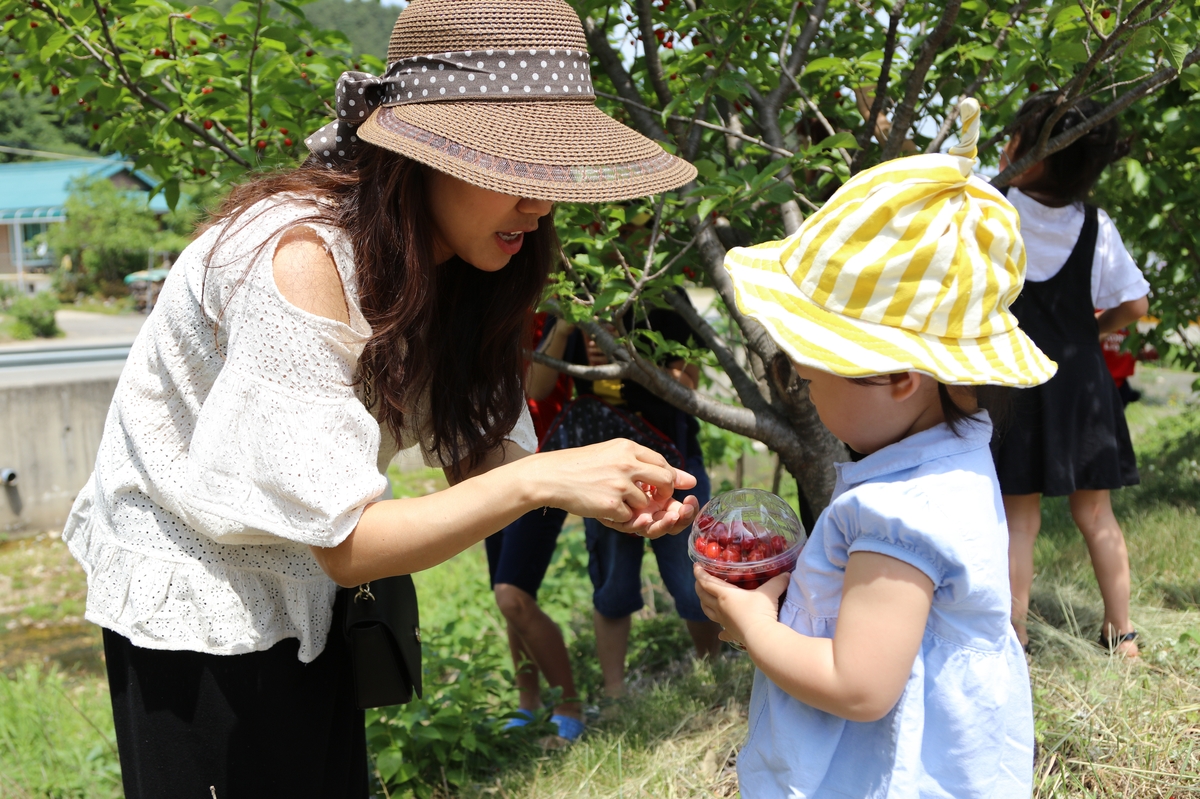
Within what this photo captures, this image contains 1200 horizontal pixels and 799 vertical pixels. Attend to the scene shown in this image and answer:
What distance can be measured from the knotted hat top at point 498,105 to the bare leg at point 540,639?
2017 mm

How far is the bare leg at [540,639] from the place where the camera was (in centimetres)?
324

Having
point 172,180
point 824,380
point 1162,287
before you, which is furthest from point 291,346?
point 1162,287

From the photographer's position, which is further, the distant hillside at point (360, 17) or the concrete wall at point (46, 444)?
the distant hillside at point (360, 17)

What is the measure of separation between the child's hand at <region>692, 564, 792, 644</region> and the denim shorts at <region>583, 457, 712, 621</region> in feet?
6.05

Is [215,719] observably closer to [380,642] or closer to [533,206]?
[380,642]

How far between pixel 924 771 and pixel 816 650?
0.24 m

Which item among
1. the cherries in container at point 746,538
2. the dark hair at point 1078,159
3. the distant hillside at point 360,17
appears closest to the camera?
the cherries in container at point 746,538

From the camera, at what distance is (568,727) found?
10.3 ft

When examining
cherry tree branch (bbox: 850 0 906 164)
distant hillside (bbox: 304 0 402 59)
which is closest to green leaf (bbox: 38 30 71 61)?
cherry tree branch (bbox: 850 0 906 164)

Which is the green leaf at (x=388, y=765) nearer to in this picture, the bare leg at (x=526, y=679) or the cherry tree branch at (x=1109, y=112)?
the bare leg at (x=526, y=679)

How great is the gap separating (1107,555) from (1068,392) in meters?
0.51

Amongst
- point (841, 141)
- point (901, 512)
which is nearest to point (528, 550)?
point (841, 141)

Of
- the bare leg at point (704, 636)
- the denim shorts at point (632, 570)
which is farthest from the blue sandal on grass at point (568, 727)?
the bare leg at point (704, 636)

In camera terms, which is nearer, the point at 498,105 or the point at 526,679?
the point at 498,105
